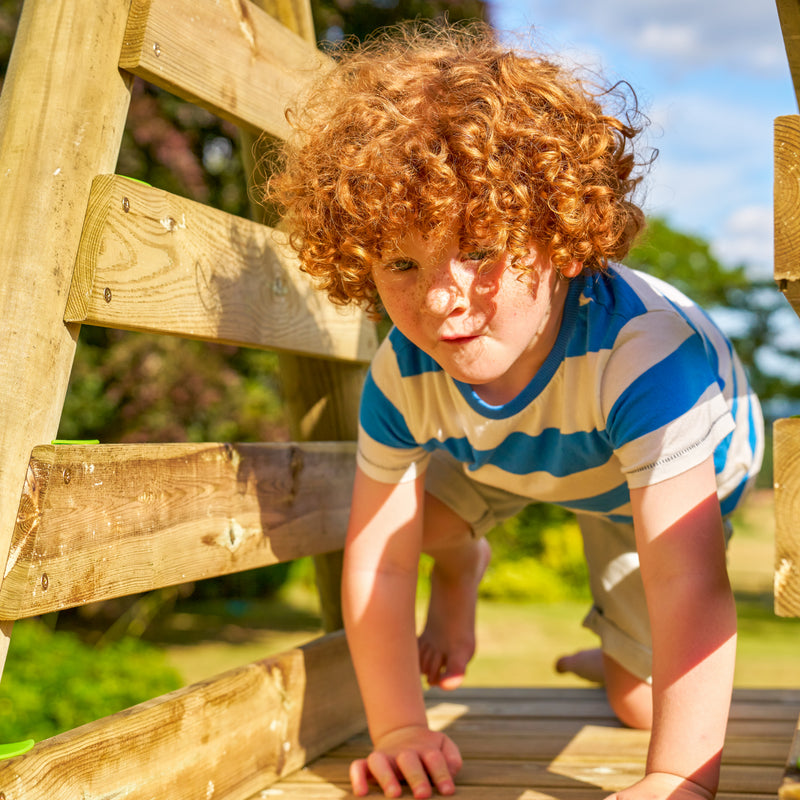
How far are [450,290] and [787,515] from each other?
64 cm

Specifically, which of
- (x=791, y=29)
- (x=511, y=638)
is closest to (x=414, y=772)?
(x=791, y=29)

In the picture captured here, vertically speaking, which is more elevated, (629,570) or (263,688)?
(629,570)

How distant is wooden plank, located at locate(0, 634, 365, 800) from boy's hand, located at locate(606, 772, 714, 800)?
2.12 ft

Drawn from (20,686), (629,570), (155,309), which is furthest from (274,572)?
(155,309)

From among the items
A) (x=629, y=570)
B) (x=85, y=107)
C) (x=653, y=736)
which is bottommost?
(x=653, y=736)

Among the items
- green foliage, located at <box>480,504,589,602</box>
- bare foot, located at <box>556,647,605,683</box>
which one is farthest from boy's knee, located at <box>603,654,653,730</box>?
green foliage, located at <box>480,504,589,602</box>

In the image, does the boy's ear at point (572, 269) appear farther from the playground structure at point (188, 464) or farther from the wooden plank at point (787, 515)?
the wooden plank at point (787, 515)

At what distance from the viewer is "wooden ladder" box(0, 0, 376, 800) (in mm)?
1203

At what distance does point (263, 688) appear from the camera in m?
1.67

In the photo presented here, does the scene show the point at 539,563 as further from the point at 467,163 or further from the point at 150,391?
the point at 467,163

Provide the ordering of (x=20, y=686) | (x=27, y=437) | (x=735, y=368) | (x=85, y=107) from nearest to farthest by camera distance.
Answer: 1. (x=27, y=437)
2. (x=85, y=107)
3. (x=735, y=368)
4. (x=20, y=686)

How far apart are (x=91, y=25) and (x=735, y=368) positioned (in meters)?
1.32

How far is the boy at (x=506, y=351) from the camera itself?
1.33 meters

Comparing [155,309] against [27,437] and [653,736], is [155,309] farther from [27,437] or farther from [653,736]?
[653,736]
